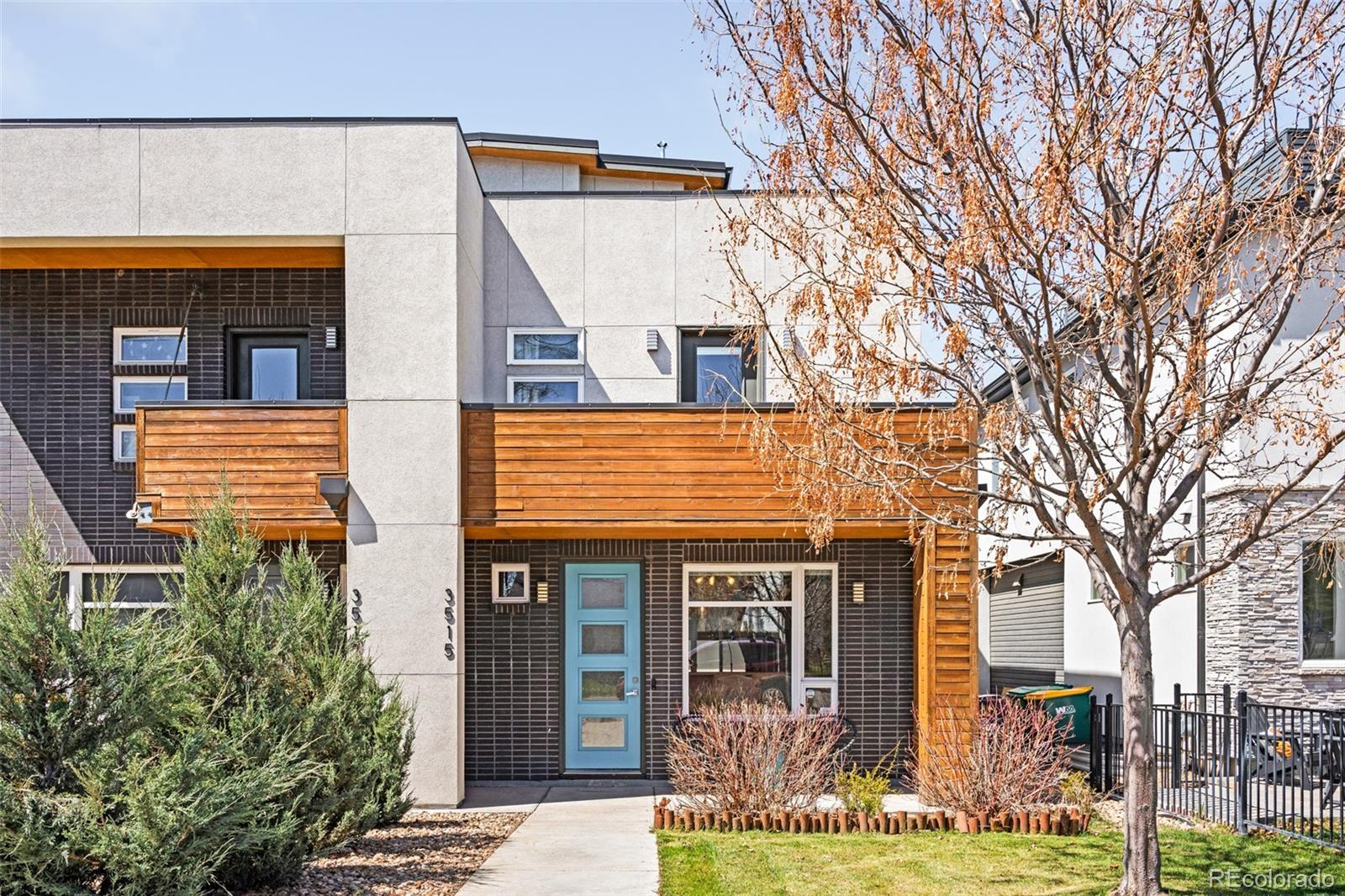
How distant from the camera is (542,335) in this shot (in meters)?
14.0

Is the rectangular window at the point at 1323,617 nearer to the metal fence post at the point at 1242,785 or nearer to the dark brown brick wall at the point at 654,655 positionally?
the metal fence post at the point at 1242,785

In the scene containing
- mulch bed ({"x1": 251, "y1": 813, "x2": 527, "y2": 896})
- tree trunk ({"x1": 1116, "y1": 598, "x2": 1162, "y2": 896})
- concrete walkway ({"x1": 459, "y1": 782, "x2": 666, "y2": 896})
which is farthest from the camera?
concrete walkway ({"x1": 459, "y1": 782, "x2": 666, "y2": 896})

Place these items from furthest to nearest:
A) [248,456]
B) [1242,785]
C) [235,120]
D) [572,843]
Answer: [235,120] → [248,456] → [1242,785] → [572,843]

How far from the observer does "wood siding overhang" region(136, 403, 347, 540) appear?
11.8m

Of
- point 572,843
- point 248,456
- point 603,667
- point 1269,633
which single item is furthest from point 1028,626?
point 248,456

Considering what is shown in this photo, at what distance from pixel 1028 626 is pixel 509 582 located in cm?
1219

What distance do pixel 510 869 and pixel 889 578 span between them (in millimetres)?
6229

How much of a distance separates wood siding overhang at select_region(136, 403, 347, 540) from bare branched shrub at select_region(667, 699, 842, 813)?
4326 millimetres

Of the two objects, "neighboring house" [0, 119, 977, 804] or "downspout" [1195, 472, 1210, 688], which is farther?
"downspout" [1195, 472, 1210, 688]

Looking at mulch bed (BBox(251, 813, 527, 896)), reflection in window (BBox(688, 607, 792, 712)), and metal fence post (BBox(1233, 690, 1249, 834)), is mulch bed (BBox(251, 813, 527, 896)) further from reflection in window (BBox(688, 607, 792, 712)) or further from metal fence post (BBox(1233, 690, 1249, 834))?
metal fence post (BBox(1233, 690, 1249, 834))

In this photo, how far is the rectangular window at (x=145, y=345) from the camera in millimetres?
13500

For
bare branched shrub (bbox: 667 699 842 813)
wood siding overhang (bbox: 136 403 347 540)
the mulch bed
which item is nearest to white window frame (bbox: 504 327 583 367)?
wood siding overhang (bbox: 136 403 347 540)

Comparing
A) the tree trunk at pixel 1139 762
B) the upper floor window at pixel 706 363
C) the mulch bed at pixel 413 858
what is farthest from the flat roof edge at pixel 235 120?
the tree trunk at pixel 1139 762

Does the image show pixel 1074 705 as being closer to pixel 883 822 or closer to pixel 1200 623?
pixel 1200 623
